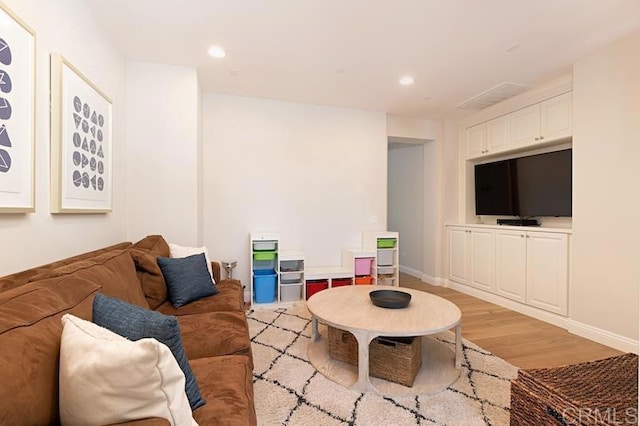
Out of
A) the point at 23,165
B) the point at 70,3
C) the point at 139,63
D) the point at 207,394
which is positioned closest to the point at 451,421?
the point at 207,394

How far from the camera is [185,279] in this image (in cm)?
217

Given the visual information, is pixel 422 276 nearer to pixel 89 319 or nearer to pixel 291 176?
pixel 291 176

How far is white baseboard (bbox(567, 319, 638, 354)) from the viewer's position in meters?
2.42

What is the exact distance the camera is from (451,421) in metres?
1.61

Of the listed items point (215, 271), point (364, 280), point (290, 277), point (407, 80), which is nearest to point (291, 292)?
point (290, 277)

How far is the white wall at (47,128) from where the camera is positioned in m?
1.40

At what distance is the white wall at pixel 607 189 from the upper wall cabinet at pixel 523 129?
0.73 feet

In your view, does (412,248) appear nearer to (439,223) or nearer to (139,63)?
(439,223)

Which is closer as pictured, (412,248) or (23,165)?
(23,165)

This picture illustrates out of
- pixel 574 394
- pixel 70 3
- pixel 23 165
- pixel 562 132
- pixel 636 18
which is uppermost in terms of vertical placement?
pixel 636 18

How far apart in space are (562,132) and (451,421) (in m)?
2.93

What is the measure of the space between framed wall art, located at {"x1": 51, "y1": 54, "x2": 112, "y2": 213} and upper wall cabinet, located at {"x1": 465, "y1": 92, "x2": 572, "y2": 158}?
403 cm

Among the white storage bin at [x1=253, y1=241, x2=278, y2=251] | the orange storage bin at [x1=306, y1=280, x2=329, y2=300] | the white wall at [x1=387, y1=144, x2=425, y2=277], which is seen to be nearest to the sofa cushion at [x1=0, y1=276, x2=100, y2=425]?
the white storage bin at [x1=253, y1=241, x2=278, y2=251]

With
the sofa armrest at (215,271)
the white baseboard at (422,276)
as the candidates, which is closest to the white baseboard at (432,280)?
the white baseboard at (422,276)
